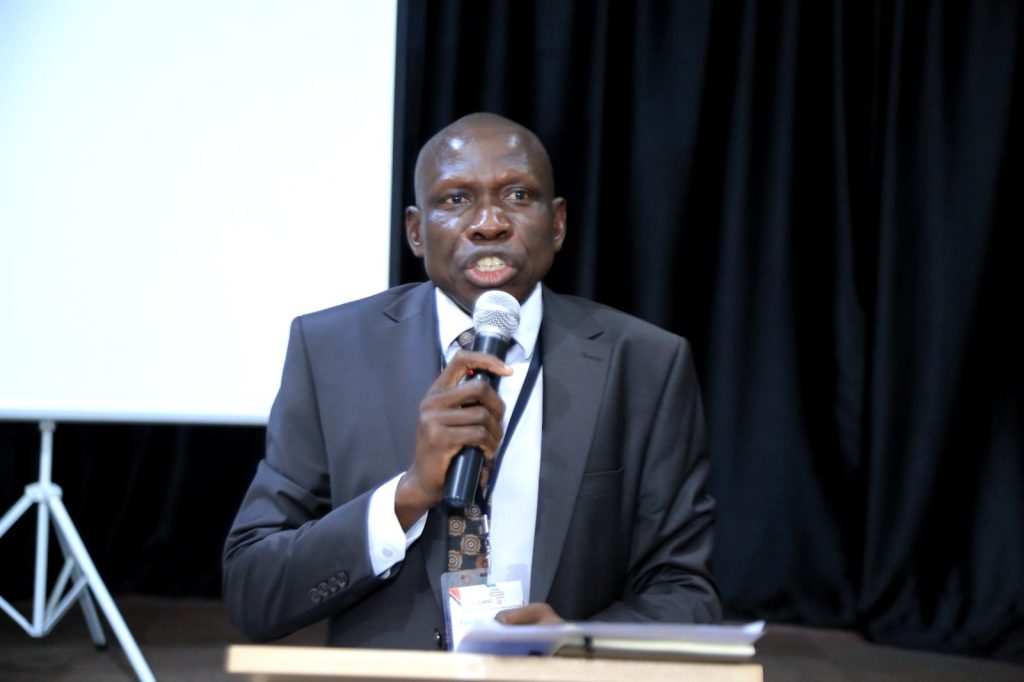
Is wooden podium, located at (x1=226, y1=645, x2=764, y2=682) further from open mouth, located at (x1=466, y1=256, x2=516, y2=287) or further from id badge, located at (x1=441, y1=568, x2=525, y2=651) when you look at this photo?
open mouth, located at (x1=466, y1=256, x2=516, y2=287)

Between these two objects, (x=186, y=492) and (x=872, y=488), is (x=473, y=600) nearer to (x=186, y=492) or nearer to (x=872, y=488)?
(x=872, y=488)

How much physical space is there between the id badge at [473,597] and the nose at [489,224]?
0.55 m

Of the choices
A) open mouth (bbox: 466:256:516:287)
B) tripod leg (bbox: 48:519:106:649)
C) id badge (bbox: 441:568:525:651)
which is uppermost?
open mouth (bbox: 466:256:516:287)

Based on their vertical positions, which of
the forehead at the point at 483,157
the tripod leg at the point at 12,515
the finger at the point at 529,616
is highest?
the forehead at the point at 483,157

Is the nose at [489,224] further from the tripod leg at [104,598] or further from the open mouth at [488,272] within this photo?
the tripod leg at [104,598]

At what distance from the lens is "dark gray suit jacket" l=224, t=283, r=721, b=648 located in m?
1.69

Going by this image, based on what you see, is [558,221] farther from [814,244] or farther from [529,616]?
[814,244]

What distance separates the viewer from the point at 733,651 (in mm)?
1064

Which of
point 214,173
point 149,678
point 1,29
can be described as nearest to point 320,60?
point 214,173

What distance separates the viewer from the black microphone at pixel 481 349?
4.67 feet

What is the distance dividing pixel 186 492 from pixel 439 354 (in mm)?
2660

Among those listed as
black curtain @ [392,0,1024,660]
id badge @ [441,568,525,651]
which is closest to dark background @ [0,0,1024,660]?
black curtain @ [392,0,1024,660]

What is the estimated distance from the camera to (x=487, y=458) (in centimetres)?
168

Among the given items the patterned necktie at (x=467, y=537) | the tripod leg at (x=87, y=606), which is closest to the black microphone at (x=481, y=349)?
the patterned necktie at (x=467, y=537)
